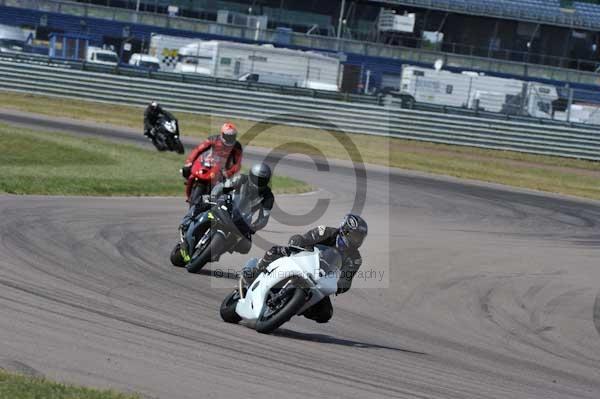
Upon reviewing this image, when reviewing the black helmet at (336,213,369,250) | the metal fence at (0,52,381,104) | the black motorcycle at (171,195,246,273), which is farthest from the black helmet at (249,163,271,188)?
the metal fence at (0,52,381,104)

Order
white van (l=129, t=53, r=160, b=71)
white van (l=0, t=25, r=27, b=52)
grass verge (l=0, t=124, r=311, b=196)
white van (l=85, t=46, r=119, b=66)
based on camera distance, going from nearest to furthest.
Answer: grass verge (l=0, t=124, r=311, b=196) < white van (l=129, t=53, r=160, b=71) < white van (l=85, t=46, r=119, b=66) < white van (l=0, t=25, r=27, b=52)

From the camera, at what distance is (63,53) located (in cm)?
5097

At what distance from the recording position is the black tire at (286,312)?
9.48 m

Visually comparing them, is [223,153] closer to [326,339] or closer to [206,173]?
[206,173]

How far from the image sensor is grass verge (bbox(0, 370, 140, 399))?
6.36m

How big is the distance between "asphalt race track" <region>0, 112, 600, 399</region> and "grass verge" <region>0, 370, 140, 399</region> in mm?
280

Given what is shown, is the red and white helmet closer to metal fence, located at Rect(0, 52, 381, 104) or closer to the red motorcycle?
the red motorcycle

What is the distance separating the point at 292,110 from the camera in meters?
39.6

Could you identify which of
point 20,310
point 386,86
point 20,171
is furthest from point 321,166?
point 386,86

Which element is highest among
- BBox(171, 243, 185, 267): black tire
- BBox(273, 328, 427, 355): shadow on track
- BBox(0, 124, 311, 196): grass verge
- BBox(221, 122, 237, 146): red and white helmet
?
BBox(221, 122, 237, 146): red and white helmet

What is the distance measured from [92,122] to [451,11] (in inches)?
1417

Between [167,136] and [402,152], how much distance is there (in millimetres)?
10955

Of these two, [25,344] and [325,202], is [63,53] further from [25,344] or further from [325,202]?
[25,344]

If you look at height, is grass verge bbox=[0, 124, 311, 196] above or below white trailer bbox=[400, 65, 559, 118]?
below
